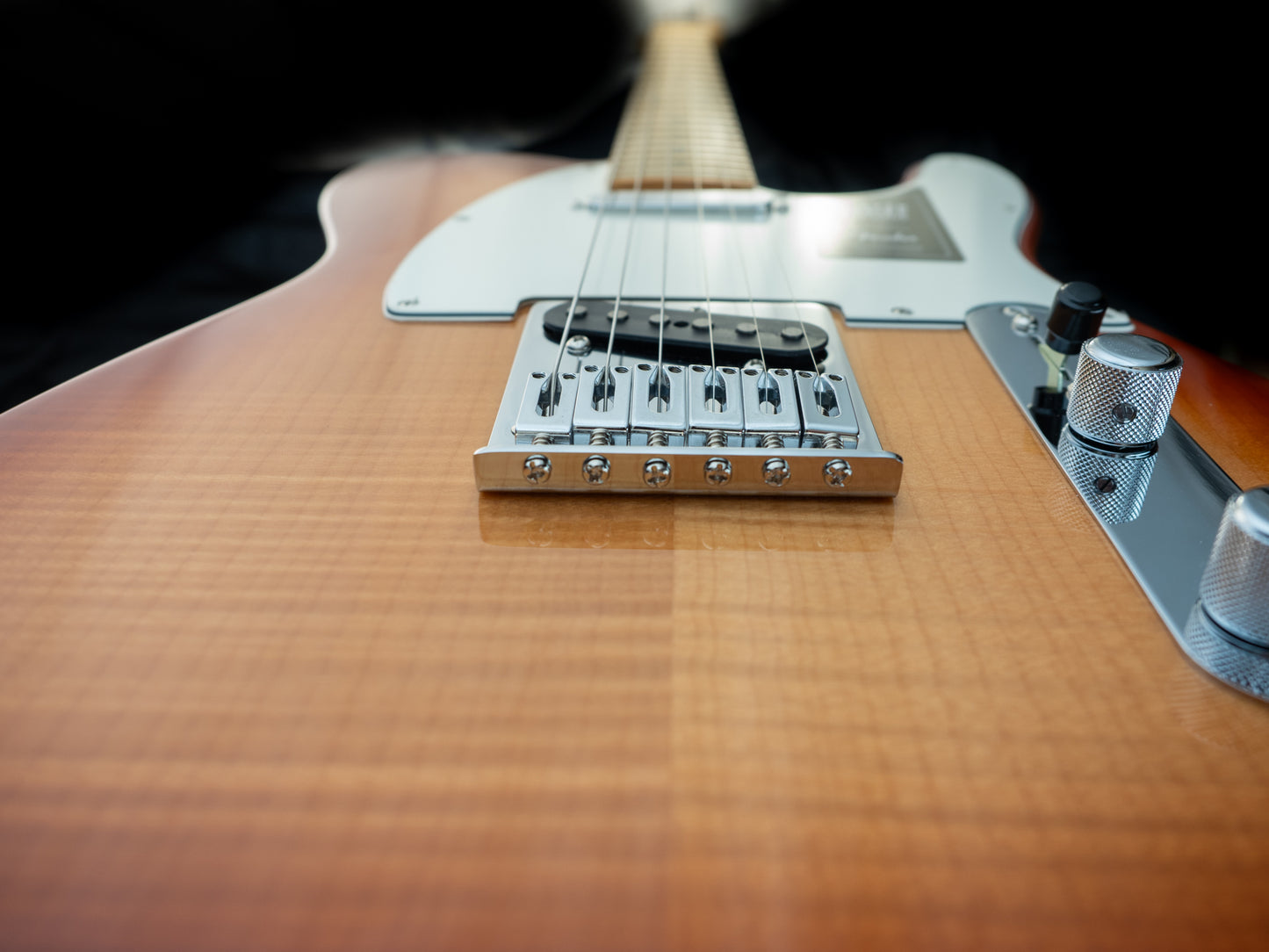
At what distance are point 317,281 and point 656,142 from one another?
555 millimetres

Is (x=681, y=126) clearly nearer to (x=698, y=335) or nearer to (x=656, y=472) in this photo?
(x=698, y=335)

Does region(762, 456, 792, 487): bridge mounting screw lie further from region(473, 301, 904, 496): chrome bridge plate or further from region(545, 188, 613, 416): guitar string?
region(545, 188, 613, 416): guitar string

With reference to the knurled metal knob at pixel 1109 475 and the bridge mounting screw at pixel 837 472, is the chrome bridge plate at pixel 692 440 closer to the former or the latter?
the bridge mounting screw at pixel 837 472

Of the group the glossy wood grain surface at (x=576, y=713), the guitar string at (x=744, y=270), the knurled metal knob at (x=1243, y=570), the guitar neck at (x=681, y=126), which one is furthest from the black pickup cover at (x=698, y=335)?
the guitar neck at (x=681, y=126)

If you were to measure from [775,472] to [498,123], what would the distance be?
1557 millimetres

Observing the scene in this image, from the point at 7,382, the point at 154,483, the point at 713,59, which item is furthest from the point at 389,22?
the point at 154,483

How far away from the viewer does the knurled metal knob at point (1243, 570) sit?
1.26 feet

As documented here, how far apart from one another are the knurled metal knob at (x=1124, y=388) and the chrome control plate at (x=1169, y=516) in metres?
0.02

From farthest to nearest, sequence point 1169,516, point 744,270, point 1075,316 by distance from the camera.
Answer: point 744,270, point 1075,316, point 1169,516

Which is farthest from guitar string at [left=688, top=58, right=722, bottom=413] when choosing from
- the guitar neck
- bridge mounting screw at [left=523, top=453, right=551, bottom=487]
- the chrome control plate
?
the chrome control plate

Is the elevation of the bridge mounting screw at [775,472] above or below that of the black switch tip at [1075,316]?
below

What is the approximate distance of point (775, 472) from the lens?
0.51m

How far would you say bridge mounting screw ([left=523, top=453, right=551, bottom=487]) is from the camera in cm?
51

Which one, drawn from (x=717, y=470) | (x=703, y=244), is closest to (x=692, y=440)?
(x=717, y=470)
